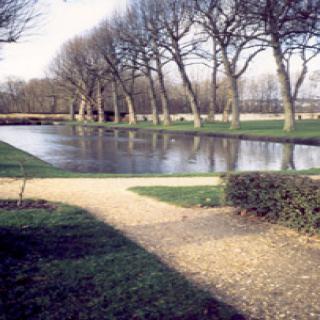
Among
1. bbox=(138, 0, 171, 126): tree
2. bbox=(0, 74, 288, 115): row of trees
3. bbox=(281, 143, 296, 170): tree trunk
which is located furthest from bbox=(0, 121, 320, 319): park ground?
bbox=(0, 74, 288, 115): row of trees

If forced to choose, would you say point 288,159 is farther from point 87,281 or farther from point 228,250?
point 87,281

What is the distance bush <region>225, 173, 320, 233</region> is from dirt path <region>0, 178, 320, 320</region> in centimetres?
21

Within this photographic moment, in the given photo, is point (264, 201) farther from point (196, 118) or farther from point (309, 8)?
point (196, 118)

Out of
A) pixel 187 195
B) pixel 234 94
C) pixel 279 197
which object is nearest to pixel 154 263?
pixel 279 197

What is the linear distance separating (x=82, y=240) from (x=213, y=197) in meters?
3.78

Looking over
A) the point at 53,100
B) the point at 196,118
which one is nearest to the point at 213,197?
the point at 196,118

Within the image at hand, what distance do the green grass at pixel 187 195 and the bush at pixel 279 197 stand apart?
65 cm

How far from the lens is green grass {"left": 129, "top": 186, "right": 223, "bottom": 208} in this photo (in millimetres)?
7816

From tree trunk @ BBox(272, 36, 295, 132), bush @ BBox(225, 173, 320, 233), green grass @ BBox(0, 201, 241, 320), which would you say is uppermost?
tree trunk @ BBox(272, 36, 295, 132)

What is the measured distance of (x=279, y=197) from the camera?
19.3 feet

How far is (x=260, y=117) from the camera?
62.5 meters

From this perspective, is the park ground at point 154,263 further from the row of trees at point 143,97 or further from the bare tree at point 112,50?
the row of trees at point 143,97

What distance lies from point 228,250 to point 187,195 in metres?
3.38

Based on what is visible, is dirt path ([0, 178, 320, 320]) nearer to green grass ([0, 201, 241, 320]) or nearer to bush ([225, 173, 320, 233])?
bush ([225, 173, 320, 233])
